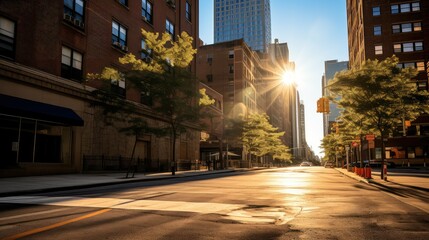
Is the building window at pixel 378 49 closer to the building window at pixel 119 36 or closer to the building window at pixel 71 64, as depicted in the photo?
the building window at pixel 119 36

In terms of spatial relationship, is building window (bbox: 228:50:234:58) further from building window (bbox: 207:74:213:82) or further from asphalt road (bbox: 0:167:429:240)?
asphalt road (bbox: 0:167:429:240)

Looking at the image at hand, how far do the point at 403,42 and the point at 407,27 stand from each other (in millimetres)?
3006

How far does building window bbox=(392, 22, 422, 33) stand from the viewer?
6731cm

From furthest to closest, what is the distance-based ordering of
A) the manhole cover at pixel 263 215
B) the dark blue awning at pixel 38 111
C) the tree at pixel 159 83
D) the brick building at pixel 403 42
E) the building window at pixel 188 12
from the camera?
the brick building at pixel 403 42 < the building window at pixel 188 12 < the tree at pixel 159 83 < the dark blue awning at pixel 38 111 < the manhole cover at pixel 263 215

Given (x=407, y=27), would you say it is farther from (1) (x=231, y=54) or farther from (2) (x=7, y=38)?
(2) (x=7, y=38)

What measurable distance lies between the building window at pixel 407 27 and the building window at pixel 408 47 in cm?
257

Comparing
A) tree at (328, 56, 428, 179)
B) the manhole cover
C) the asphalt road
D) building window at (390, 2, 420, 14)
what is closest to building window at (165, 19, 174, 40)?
tree at (328, 56, 428, 179)

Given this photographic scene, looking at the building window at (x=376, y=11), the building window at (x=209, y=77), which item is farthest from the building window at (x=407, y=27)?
the building window at (x=209, y=77)

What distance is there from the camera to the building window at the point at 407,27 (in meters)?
67.3

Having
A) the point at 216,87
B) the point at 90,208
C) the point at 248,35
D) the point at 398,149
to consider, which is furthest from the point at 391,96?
the point at 248,35

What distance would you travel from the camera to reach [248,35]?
636ft

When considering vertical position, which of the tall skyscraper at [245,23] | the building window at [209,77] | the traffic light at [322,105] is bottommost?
the traffic light at [322,105]

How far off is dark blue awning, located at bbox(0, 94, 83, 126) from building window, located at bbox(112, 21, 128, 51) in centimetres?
885

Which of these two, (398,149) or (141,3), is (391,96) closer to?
(141,3)
